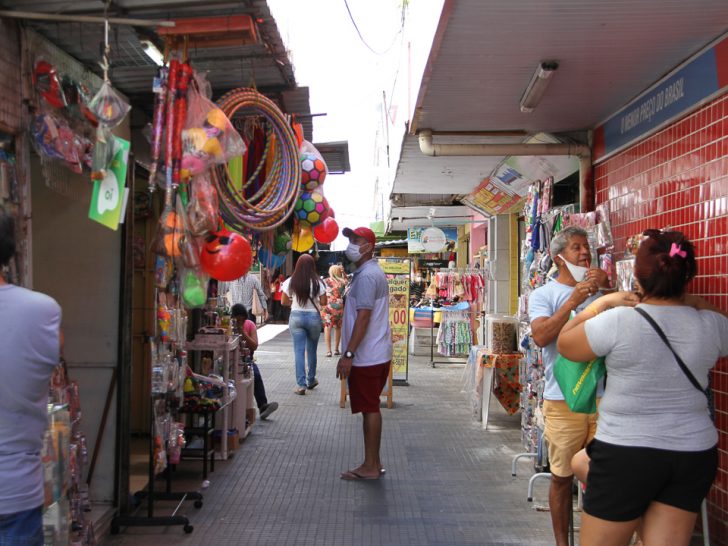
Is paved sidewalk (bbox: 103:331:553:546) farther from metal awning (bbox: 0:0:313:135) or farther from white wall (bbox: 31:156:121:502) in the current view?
metal awning (bbox: 0:0:313:135)

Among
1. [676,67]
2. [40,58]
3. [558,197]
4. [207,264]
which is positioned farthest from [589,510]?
[558,197]

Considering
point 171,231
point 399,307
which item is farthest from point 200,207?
point 399,307

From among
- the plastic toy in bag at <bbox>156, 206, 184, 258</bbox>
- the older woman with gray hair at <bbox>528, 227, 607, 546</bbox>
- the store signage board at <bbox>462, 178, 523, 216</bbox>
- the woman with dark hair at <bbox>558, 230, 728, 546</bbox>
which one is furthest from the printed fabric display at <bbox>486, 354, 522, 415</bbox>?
the woman with dark hair at <bbox>558, 230, 728, 546</bbox>

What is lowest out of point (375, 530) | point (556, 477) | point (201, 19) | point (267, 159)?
point (375, 530)

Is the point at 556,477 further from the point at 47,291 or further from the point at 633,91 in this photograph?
the point at 47,291

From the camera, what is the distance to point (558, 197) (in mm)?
7840

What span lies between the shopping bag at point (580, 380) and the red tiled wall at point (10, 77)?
277 cm

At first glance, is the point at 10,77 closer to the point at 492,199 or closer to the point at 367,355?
the point at 367,355

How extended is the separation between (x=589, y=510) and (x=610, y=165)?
361 centimetres

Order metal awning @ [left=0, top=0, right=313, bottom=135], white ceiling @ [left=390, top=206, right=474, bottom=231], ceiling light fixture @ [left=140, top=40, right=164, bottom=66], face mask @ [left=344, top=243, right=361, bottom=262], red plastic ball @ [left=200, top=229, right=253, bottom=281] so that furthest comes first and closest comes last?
white ceiling @ [left=390, top=206, right=474, bottom=231] → face mask @ [left=344, top=243, right=361, bottom=262] → red plastic ball @ [left=200, top=229, right=253, bottom=281] → ceiling light fixture @ [left=140, top=40, right=164, bottom=66] → metal awning @ [left=0, top=0, right=313, bottom=135]

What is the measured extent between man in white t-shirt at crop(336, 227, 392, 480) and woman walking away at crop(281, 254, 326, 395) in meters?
3.08

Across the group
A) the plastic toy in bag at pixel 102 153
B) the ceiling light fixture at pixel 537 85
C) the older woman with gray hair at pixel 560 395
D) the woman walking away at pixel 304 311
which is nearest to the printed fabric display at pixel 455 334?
the woman walking away at pixel 304 311

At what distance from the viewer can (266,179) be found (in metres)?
4.88

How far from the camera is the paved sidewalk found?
450 cm
